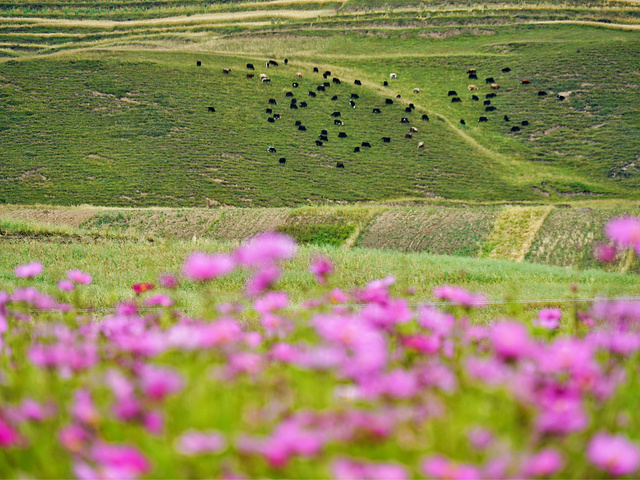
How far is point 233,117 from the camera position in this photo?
53.6 meters

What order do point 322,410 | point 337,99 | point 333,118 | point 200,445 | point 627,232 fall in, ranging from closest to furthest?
1. point 200,445
2. point 322,410
3. point 627,232
4. point 333,118
5. point 337,99

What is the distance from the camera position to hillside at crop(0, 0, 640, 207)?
147 ft

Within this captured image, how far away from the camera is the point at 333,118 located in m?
55.2

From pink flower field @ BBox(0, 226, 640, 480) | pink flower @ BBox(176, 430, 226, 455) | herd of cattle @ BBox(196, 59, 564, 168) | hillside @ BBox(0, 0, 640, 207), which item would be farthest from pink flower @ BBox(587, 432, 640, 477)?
herd of cattle @ BBox(196, 59, 564, 168)

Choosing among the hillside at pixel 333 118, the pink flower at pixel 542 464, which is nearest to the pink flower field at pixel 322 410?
the pink flower at pixel 542 464

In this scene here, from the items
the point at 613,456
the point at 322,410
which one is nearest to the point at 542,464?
the point at 613,456

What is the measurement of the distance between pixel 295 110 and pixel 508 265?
39.3 metres

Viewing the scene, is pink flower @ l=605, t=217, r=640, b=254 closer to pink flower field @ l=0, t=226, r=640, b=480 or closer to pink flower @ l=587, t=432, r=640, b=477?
pink flower field @ l=0, t=226, r=640, b=480

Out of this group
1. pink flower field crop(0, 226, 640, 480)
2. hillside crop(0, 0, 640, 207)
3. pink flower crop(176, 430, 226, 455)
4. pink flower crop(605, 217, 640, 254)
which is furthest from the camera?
hillside crop(0, 0, 640, 207)

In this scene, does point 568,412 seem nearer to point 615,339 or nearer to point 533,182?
point 615,339

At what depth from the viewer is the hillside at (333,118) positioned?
4469cm

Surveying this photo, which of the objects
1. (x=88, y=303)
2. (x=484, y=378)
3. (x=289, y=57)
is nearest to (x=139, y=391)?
(x=484, y=378)

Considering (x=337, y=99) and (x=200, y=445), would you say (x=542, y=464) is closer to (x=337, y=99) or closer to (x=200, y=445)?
(x=200, y=445)

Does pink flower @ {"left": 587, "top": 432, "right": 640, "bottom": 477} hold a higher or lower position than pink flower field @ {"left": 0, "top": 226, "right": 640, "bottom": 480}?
higher
